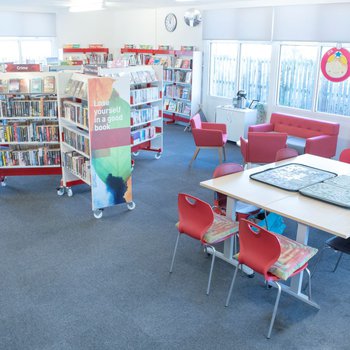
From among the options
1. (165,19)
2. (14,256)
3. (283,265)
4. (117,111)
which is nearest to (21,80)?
(117,111)

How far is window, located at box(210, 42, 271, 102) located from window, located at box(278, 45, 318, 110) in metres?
0.47

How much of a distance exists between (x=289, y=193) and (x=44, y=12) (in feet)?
36.6

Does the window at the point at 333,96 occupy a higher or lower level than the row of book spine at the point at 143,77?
lower

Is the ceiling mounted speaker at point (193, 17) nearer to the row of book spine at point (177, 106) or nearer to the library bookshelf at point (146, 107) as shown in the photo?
the row of book spine at point (177, 106)

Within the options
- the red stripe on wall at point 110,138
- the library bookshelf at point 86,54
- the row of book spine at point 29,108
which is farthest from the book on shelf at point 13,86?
the library bookshelf at point 86,54

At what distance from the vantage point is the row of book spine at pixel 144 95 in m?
7.82

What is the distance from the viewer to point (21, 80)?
21.7 feet

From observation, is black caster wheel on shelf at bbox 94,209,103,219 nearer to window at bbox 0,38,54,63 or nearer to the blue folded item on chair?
the blue folded item on chair

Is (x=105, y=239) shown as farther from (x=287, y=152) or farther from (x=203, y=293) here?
(x=287, y=152)

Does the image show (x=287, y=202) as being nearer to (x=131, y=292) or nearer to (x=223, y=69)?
(x=131, y=292)

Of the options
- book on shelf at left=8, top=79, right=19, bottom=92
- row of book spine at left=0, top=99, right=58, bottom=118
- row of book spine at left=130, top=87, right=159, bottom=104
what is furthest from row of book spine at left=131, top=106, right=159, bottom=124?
book on shelf at left=8, top=79, right=19, bottom=92

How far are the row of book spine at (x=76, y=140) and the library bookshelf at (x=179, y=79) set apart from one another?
17.6 feet

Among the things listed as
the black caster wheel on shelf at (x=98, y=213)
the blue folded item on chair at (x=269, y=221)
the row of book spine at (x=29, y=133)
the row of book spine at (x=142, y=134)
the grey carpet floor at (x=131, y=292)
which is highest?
the row of book spine at (x=29, y=133)

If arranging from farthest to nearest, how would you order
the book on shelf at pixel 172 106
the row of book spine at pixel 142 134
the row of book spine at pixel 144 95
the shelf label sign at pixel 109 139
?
the book on shelf at pixel 172 106 < the row of book spine at pixel 142 134 < the row of book spine at pixel 144 95 < the shelf label sign at pixel 109 139
